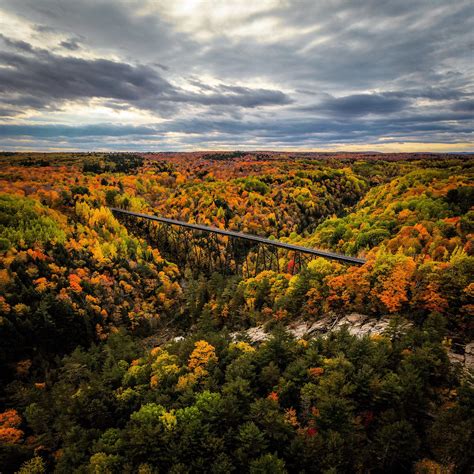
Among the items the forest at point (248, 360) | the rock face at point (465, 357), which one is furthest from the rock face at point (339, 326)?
the rock face at point (465, 357)

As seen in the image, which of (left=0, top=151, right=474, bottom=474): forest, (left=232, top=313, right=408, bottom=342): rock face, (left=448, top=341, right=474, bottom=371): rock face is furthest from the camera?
(left=232, top=313, right=408, bottom=342): rock face

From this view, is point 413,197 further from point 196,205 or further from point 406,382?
point 196,205

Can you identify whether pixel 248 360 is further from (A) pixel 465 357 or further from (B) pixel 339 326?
(A) pixel 465 357

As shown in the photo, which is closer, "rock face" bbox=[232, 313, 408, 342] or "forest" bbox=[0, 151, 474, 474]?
"forest" bbox=[0, 151, 474, 474]

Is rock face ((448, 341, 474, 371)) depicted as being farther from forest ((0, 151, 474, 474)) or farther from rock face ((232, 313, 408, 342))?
rock face ((232, 313, 408, 342))

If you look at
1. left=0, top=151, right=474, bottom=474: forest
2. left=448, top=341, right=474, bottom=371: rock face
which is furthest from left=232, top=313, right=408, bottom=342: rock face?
left=448, top=341, right=474, bottom=371: rock face

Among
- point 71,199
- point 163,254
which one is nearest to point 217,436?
point 163,254
